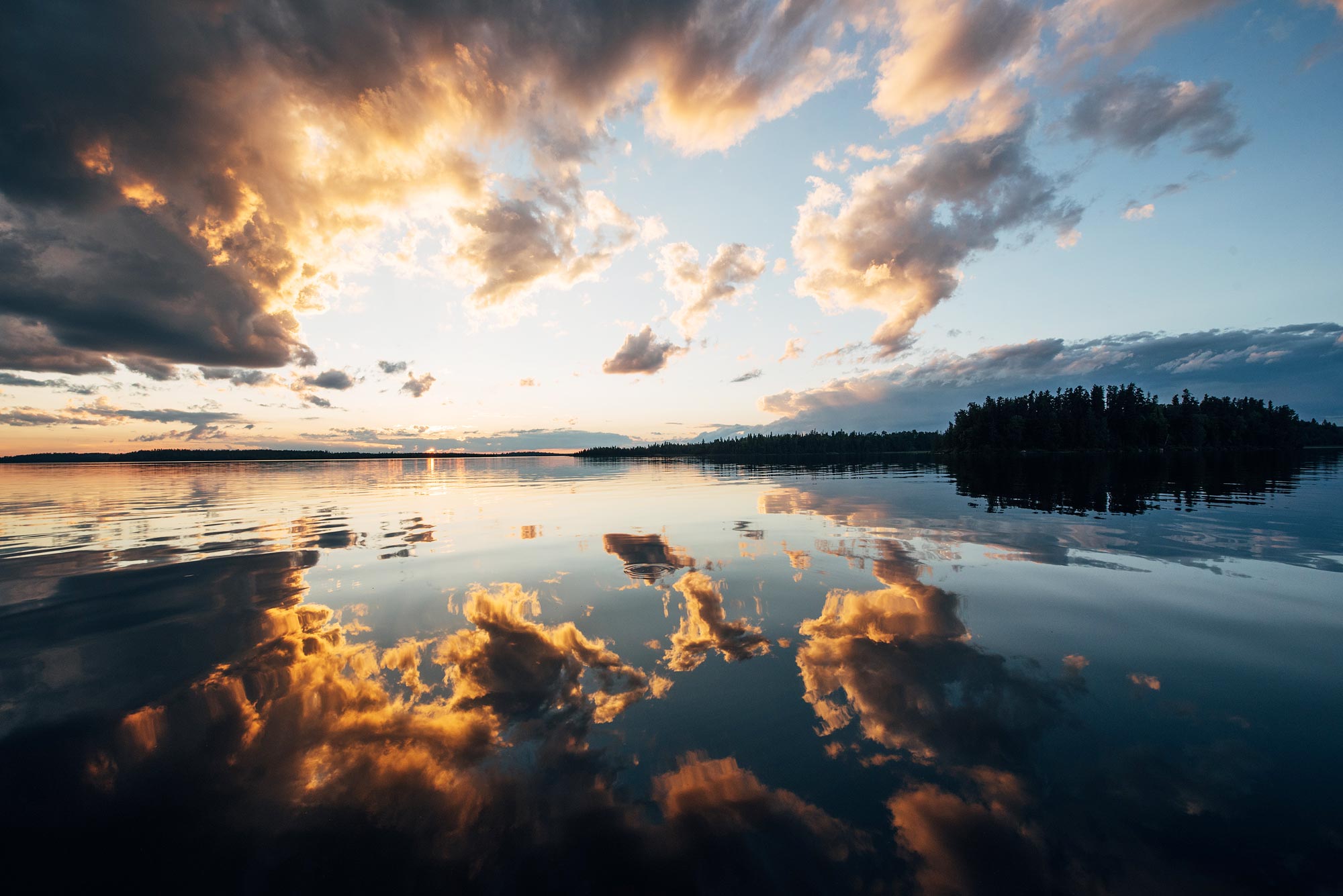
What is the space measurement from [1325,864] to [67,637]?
20310 mm

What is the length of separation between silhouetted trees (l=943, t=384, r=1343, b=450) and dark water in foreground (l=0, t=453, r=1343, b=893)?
158m

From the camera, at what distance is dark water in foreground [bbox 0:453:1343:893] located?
4.88 metres

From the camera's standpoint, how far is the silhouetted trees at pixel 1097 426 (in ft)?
500

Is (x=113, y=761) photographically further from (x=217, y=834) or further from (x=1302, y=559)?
(x=1302, y=559)

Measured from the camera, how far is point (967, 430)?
5945 inches

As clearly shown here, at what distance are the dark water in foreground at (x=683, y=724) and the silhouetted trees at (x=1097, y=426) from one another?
15794cm

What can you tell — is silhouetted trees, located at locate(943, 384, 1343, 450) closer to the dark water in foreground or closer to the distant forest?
the distant forest

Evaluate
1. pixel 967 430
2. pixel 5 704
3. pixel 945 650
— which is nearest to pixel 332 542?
pixel 5 704

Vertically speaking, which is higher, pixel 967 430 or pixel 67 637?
pixel 967 430

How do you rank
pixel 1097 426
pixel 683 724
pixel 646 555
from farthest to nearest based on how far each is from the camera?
pixel 1097 426 < pixel 646 555 < pixel 683 724

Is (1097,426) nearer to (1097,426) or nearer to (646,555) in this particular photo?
(1097,426)

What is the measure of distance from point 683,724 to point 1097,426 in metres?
198

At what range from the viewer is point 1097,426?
15362 centimetres

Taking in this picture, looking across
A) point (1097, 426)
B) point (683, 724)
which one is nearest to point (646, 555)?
point (683, 724)
